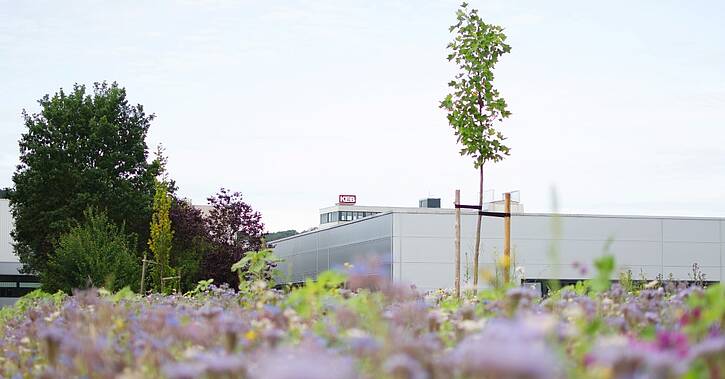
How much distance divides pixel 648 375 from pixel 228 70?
73.7 ft

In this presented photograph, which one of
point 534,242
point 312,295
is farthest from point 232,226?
point 312,295

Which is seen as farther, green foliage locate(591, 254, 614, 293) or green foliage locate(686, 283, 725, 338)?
green foliage locate(591, 254, 614, 293)

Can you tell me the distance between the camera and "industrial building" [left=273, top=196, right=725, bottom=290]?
124ft

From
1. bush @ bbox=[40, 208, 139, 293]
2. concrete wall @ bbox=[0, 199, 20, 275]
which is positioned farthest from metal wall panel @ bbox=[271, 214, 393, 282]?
concrete wall @ bbox=[0, 199, 20, 275]

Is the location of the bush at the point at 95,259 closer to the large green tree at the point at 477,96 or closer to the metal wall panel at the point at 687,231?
the large green tree at the point at 477,96

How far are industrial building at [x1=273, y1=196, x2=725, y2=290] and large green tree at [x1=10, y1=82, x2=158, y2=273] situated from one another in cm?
862

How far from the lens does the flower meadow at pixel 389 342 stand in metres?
2.10

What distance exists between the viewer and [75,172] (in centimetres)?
3850

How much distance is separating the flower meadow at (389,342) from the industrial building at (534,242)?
1263 inches

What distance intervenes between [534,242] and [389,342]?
37.0 m

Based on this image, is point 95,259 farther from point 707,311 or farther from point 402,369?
point 402,369

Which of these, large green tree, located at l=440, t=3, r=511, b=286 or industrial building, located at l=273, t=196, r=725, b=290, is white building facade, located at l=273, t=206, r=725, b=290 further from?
large green tree, located at l=440, t=3, r=511, b=286

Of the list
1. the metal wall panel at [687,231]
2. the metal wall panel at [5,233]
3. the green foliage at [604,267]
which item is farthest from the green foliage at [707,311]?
the metal wall panel at [5,233]

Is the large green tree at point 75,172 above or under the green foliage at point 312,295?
above
